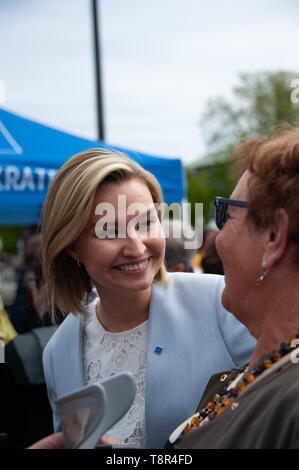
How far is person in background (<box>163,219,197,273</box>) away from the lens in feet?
12.5

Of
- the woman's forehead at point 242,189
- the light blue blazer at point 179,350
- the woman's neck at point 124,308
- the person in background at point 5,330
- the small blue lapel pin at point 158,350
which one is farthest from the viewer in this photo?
the person in background at point 5,330

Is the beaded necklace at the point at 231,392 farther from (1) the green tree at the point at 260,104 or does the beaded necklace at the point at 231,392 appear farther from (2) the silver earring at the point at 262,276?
(1) the green tree at the point at 260,104

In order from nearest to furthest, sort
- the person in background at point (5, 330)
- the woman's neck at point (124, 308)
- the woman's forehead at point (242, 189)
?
the woman's forehead at point (242, 189)
the woman's neck at point (124, 308)
the person in background at point (5, 330)

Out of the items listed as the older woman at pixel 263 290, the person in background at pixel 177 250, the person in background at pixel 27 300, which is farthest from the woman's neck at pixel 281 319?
the person in background at pixel 27 300

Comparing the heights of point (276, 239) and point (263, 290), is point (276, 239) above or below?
above

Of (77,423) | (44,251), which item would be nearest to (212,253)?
(44,251)

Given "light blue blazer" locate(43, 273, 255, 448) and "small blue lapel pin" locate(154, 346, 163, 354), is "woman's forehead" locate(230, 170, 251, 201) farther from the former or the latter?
"small blue lapel pin" locate(154, 346, 163, 354)

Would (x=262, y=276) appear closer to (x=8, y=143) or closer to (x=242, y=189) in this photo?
(x=242, y=189)

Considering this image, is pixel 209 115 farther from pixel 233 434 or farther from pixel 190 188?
pixel 233 434

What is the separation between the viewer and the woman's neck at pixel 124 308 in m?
2.18

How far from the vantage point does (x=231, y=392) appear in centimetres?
143

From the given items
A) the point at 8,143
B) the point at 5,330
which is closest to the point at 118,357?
the point at 5,330

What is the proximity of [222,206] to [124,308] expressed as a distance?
0.85 metres

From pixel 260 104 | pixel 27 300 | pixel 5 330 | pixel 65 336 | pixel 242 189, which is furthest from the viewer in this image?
pixel 260 104
